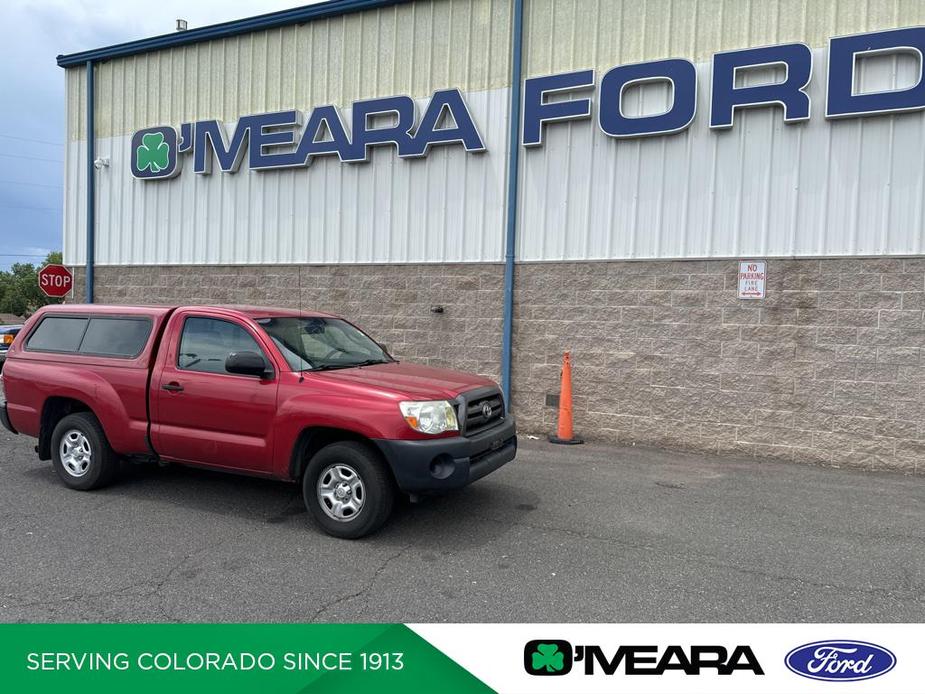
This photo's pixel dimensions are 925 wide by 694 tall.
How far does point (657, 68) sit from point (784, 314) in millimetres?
3496

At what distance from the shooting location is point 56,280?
12.9 meters

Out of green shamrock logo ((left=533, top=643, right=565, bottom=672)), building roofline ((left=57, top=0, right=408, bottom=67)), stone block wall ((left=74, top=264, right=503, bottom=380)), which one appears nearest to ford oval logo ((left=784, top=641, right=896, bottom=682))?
green shamrock logo ((left=533, top=643, right=565, bottom=672))

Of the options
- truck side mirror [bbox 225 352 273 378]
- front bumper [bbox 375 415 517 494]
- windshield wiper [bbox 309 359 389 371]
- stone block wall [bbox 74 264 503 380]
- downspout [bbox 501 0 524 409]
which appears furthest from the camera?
stone block wall [bbox 74 264 503 380]

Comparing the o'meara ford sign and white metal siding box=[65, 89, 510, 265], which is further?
white metal siding box=[65, 89, 510, 265]

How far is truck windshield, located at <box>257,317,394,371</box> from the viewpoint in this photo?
5465 millimetres

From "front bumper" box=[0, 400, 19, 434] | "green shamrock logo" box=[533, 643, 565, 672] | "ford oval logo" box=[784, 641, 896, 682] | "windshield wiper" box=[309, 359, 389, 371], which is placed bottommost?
"green shamrock logo" box=[533, 643, 565, 672]

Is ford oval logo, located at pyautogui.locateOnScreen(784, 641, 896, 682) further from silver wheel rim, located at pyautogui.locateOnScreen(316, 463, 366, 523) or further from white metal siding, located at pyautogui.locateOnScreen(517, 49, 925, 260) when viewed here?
white metal siding, located at pyautogui.locateOnScreen(517, 49, 925, 260)

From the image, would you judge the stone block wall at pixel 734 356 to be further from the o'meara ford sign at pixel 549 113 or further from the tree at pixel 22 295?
the tree at pixel 22 295

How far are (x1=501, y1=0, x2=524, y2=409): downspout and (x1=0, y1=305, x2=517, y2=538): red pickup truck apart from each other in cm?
338

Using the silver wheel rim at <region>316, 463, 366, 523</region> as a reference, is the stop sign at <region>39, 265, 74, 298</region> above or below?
above

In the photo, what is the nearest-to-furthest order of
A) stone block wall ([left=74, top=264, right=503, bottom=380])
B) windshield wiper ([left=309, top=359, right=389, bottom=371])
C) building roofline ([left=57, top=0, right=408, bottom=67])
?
windshield wiper ([left=309, top=359, right=389, bottom=371]) < stone block wall ([left=74, top=264, right=503, bottom=380]) < building roofline ([left=57, top=0, right=408, bottom=67])

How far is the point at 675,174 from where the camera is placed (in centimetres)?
865

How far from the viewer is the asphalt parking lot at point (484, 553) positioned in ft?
12.8

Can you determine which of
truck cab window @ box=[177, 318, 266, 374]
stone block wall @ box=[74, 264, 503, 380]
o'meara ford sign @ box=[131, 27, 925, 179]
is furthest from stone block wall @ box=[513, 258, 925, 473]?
truck cab window @ box=[177, 318, 266, 374]
